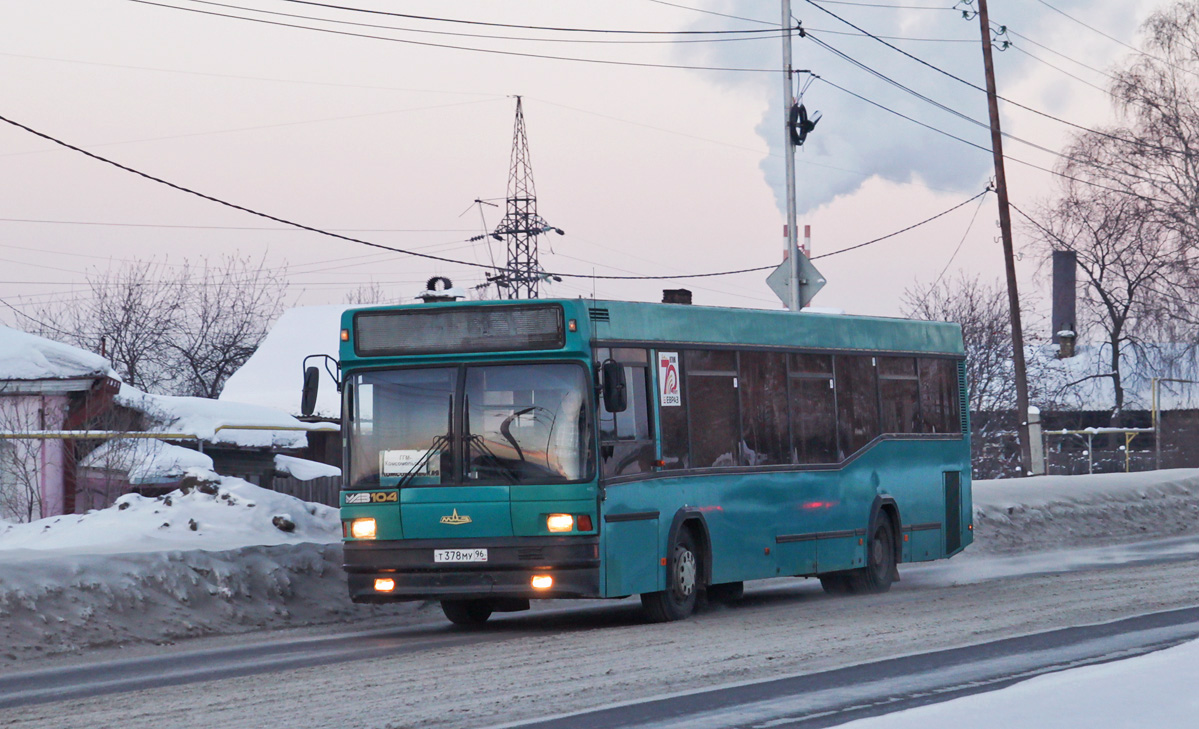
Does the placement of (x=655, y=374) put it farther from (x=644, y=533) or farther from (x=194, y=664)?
(x=194, y=664)

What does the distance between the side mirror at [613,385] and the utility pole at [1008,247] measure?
73.7ft

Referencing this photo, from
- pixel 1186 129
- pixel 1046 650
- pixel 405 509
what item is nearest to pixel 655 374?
pixel 405 509

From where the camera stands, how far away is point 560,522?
13336 millimetres

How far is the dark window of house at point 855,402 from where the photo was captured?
17.7m

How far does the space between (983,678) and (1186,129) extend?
46272 mm

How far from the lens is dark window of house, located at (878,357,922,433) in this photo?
61.3 feet

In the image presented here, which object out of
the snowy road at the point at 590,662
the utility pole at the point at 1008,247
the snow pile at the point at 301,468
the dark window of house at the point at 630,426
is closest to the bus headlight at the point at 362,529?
the snowy road at the point at 590,662

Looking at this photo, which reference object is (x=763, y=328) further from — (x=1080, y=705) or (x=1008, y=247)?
(x=1008, y=247)

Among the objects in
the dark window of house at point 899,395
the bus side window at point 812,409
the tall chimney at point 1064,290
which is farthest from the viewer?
the tall chimney at point 1064,290

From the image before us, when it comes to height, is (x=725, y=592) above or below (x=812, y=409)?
below

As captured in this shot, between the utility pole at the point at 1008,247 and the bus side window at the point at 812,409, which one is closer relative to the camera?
the bus side window at the point at 812,409

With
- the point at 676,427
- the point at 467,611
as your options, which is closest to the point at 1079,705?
the point at 676,427

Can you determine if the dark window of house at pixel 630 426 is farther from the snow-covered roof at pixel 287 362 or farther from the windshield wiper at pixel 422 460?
the snow-covered roof at pixel 287 362

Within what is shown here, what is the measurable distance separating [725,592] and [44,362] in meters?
13.0
